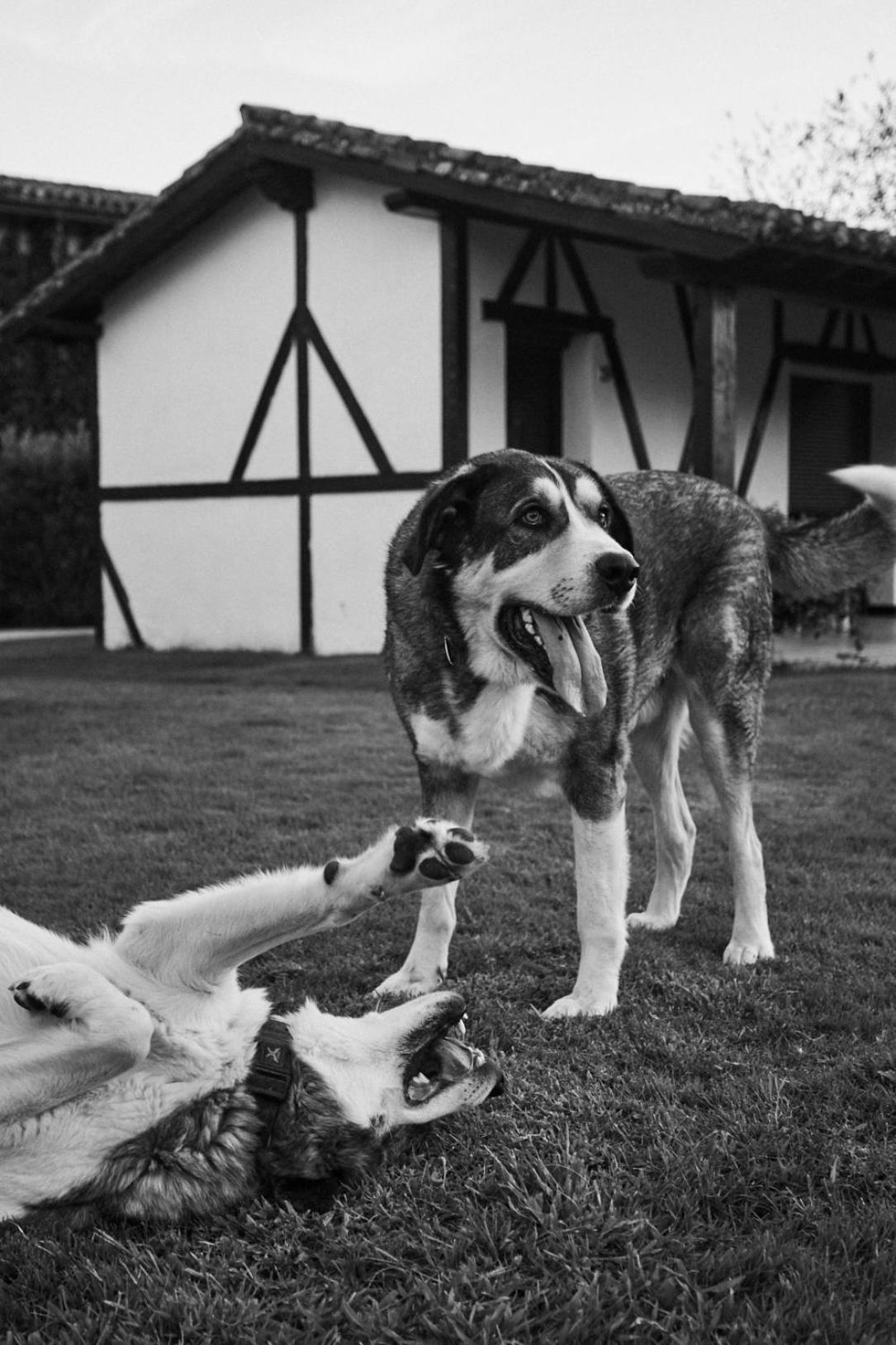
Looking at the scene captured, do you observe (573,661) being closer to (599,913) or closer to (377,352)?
(599,913)

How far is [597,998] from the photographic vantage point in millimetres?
3459

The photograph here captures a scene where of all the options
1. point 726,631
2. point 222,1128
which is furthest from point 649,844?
point 222,1128

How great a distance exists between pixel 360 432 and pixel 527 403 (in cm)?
176

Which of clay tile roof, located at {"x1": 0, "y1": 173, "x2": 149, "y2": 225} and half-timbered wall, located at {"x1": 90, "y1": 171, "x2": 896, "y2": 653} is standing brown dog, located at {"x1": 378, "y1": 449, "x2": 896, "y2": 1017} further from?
clay tile roof, located at {"x1": 0, "y1": 173, "x2": 149, "y2": 225}

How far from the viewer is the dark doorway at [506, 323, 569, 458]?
1271cm

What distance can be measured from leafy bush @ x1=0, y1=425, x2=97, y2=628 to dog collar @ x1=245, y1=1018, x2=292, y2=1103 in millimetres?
16976

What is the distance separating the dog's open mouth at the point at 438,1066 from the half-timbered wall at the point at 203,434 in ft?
35.0

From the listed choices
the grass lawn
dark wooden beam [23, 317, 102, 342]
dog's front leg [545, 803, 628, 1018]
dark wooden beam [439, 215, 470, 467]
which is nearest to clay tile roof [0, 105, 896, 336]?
dark wooden beam [439, 215, 470, 467]

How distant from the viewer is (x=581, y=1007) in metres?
3.43

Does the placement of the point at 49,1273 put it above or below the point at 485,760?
below

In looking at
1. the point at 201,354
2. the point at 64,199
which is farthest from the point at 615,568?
the point at 64,199

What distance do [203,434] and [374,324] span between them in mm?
2770

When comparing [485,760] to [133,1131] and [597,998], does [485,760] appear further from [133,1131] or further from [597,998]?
[133,1131]

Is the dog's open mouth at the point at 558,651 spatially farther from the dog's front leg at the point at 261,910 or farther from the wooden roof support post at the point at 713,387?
the wooden roof support post at the point at 713,387
